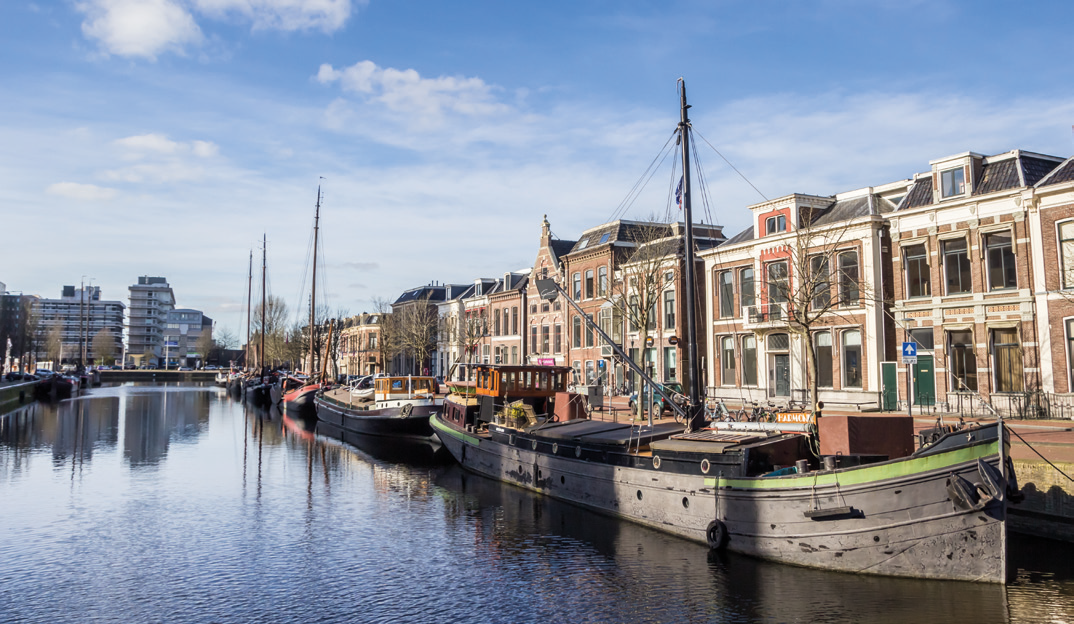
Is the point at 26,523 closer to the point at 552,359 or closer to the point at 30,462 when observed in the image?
the point at 30,462

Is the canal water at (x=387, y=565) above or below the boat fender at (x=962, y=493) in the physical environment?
below

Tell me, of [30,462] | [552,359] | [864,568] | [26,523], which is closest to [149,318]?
[552,359]

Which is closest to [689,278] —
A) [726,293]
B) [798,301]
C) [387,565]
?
[387,565]

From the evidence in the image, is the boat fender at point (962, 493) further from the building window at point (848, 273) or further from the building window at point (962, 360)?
the building window at point (848, 273)

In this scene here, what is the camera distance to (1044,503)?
619 inches

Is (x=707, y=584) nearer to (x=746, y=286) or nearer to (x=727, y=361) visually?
(x=746, y=286)

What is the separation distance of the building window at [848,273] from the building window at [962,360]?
4.59m

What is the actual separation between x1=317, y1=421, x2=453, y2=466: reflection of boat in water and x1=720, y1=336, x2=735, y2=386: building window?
1739cm

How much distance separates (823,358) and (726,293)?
7.49 meters

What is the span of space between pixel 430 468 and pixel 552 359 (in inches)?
1149

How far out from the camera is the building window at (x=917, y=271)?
3134 centimetres

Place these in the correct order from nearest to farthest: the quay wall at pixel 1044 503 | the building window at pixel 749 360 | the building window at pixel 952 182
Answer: the quay wall at pixel 1044 503
the building window at pixel 952 182
the building window at pixel 749 360

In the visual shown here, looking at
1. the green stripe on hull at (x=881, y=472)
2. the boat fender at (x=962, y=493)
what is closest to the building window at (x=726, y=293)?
the green stripe on hull at (x=881, y=472)

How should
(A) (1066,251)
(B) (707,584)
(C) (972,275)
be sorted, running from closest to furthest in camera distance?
(B) (707,584) → (A) (1066,251) → (C) (972,275)
